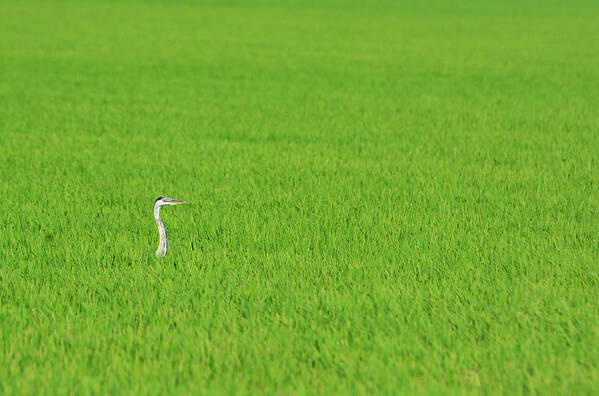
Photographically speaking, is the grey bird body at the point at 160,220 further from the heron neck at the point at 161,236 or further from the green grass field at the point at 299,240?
the green grass field at the point at 299,240

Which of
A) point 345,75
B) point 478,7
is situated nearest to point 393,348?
point 345,75

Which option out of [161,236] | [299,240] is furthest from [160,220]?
[299,240]

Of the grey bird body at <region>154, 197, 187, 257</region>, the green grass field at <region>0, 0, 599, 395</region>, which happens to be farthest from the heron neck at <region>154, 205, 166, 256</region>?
the green grass field at <region>0, 0, 599, 395</region>

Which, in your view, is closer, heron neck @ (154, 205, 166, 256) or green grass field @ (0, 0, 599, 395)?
green grass field @ (0, 0, 599, 395)

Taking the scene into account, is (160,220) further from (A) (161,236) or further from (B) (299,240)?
(B) (299,240)

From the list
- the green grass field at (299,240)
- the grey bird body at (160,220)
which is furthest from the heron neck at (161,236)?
the green grass field at (299,240)

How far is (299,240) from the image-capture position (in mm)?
5914

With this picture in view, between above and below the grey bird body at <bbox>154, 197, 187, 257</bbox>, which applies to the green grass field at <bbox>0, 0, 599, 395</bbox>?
below

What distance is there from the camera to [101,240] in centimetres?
586

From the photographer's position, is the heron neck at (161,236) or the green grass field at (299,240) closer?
the green grass field at (299,240)

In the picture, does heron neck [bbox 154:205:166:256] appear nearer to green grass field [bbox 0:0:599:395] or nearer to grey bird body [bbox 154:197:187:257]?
grey bird body [bbox 154:197:187:257]

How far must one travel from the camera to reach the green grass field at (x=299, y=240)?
391cm

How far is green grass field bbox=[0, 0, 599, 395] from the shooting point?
3906 mm

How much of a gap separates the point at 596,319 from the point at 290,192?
374cm
